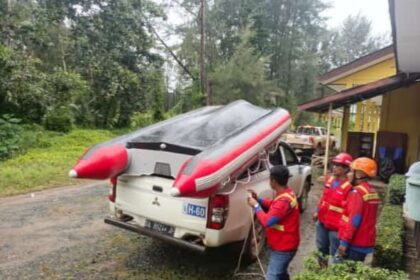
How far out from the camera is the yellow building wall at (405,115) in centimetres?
1211

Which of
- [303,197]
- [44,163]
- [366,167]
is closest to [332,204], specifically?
[366,167]

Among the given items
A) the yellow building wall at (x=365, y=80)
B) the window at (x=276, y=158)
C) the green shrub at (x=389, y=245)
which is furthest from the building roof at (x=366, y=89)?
the green shrub at (x=389, y=245)

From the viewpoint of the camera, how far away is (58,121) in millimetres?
16359

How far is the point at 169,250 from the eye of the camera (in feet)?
17.4

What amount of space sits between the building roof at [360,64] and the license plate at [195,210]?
484 inches

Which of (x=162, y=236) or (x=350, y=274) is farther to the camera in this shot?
(x=162, y=236)

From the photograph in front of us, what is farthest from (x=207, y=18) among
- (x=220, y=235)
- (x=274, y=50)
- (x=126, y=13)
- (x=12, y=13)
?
(x=220, y=235)

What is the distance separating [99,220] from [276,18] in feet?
103

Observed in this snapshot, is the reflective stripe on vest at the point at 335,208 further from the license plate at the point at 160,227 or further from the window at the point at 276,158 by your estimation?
the window at the point at 276,158

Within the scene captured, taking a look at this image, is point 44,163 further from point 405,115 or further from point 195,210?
point 405,115

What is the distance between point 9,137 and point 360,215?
1202 cm

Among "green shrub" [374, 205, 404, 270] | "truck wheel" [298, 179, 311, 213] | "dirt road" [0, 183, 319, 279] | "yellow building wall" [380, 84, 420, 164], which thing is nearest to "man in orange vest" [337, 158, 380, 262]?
"green shrub" [374, 205, 404, 270]

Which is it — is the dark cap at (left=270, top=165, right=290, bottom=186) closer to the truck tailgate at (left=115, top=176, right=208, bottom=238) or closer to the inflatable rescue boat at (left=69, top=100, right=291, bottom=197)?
the inflatable rescue boat at (left=69, top=100, right=291, bottom=197)

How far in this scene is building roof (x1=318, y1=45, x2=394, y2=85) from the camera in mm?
14148
